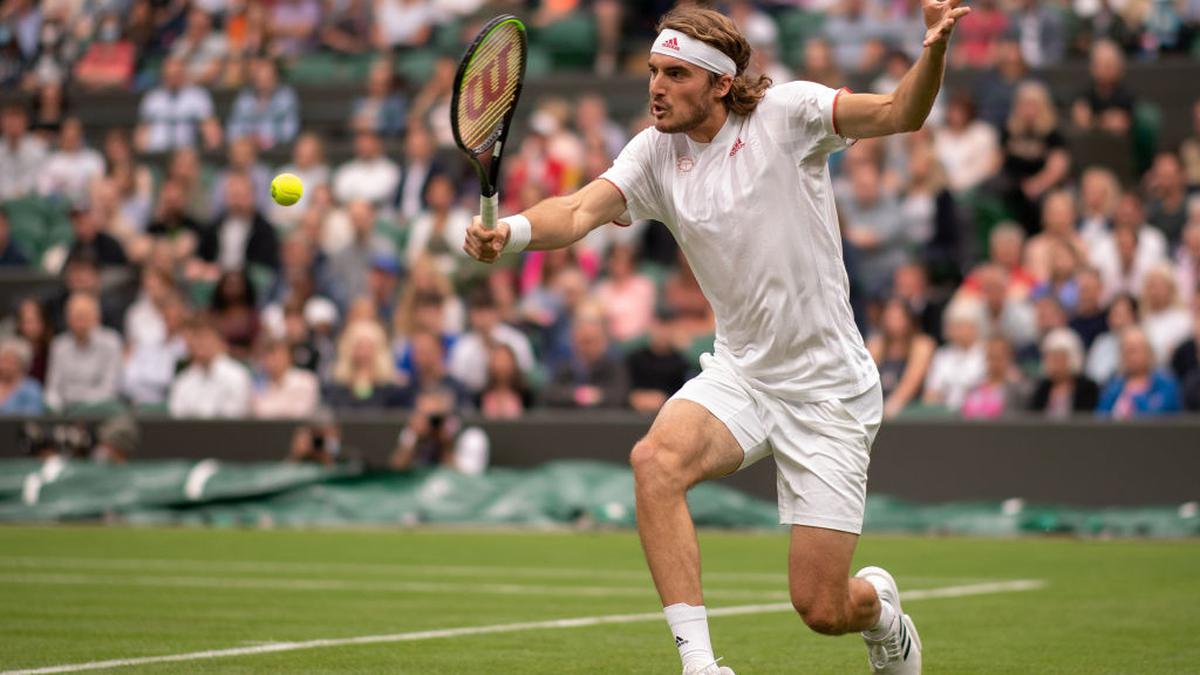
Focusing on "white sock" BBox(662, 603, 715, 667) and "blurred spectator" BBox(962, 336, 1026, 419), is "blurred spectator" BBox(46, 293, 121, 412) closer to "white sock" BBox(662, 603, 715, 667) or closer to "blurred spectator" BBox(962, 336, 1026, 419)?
"blurred spectator" BBox(962, 336, 1026, 419)

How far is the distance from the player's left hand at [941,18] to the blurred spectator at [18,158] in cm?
1776

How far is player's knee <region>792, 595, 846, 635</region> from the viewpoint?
20.4 feet

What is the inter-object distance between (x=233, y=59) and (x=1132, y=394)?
13.0 metres

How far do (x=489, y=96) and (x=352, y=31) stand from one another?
56.4ft

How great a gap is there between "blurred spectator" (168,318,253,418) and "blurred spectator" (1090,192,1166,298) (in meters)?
7.40

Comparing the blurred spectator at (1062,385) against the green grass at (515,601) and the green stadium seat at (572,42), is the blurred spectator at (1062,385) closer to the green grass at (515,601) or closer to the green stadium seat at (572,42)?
the green grass at (515,601)

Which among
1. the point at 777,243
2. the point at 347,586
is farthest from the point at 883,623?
the point at 347,586

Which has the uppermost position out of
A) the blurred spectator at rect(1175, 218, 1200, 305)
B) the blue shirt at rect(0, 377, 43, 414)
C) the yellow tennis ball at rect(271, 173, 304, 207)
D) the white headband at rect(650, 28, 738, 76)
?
the white headband at rect(650, 28, 738, 76)

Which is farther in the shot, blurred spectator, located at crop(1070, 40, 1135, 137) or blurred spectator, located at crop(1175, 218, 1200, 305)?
blurred spectator, located at crop(1070, 40, 1135, 137)

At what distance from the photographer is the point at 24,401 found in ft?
57.4

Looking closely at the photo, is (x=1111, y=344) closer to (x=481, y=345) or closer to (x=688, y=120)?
(x=481, y=345)

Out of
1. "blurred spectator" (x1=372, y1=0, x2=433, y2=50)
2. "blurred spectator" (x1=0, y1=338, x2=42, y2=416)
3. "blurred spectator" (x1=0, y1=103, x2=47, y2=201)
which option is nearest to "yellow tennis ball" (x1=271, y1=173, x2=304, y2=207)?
"blurred spectator" (x1=0, y1=338, x2=42, y2=416)

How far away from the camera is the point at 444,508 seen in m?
15.5

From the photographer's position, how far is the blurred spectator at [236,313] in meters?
18.0
